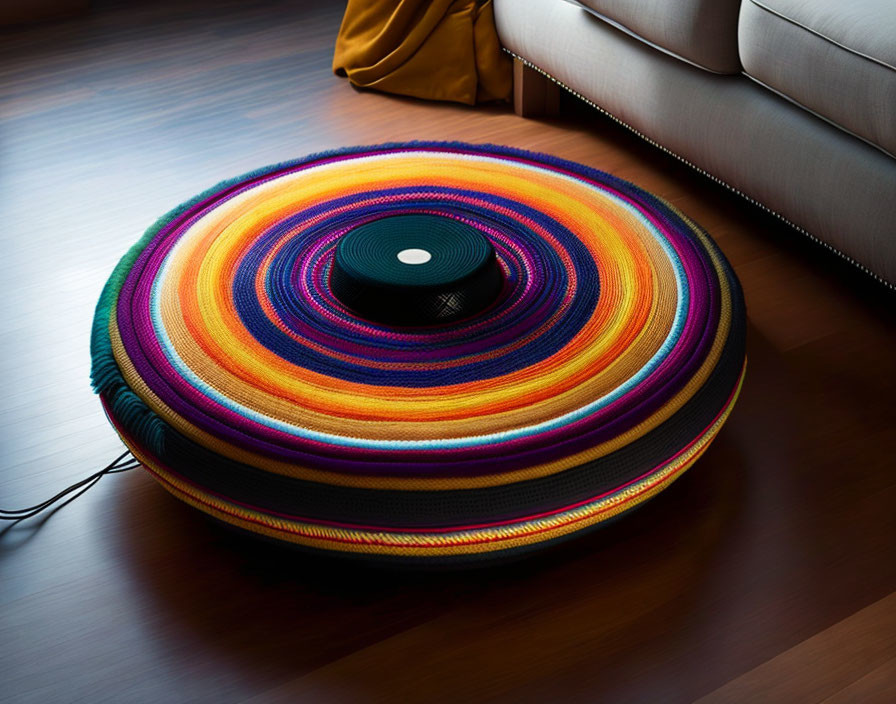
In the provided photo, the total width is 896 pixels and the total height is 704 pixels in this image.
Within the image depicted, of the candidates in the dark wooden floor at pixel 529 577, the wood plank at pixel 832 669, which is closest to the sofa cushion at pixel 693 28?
the dark wooden floor at pixel 529 577

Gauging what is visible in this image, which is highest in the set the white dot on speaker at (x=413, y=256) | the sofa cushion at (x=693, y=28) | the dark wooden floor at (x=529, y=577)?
the sofa cushion at (x=693, y=28)

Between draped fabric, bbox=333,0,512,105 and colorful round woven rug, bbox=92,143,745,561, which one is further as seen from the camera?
draped fabric, bbox=333,0,512,105

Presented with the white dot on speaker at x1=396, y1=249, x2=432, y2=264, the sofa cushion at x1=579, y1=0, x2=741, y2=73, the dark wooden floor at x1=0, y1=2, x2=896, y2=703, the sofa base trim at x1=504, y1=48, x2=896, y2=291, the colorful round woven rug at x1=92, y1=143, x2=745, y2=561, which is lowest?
the dark wooden floor at x1=0, y1=2, x2=896, y2=703

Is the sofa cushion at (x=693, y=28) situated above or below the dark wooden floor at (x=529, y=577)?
above

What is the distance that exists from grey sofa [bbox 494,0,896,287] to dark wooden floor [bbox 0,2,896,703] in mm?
139

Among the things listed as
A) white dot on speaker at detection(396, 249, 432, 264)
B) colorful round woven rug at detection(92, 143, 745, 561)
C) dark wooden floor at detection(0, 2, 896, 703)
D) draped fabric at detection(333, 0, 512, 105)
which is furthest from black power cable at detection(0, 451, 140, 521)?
draped fabric at detection(333, 0, 512, 105)

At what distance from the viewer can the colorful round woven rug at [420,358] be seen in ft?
3.70

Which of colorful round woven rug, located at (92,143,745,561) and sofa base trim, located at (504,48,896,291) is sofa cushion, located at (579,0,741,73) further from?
colorful round woven rug, located at (92,143,745,561)

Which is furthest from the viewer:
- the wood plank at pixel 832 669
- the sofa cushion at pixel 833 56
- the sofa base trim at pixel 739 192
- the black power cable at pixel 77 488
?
the sofa base trim at pixel 739 192

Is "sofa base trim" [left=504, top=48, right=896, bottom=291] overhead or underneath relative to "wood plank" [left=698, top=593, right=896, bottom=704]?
overhead

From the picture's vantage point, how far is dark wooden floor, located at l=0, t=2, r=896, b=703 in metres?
1.11

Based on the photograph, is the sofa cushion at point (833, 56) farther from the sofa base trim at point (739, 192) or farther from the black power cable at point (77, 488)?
the black power cable at point (77, 488)

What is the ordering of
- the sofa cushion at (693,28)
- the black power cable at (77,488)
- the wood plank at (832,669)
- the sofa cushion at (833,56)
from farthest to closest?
the sofa cushion at (693,28) → the sofa cushion at (833,56) → the black power cable at (77,488) → the wood plank at (832,669)

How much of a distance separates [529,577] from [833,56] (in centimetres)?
91
